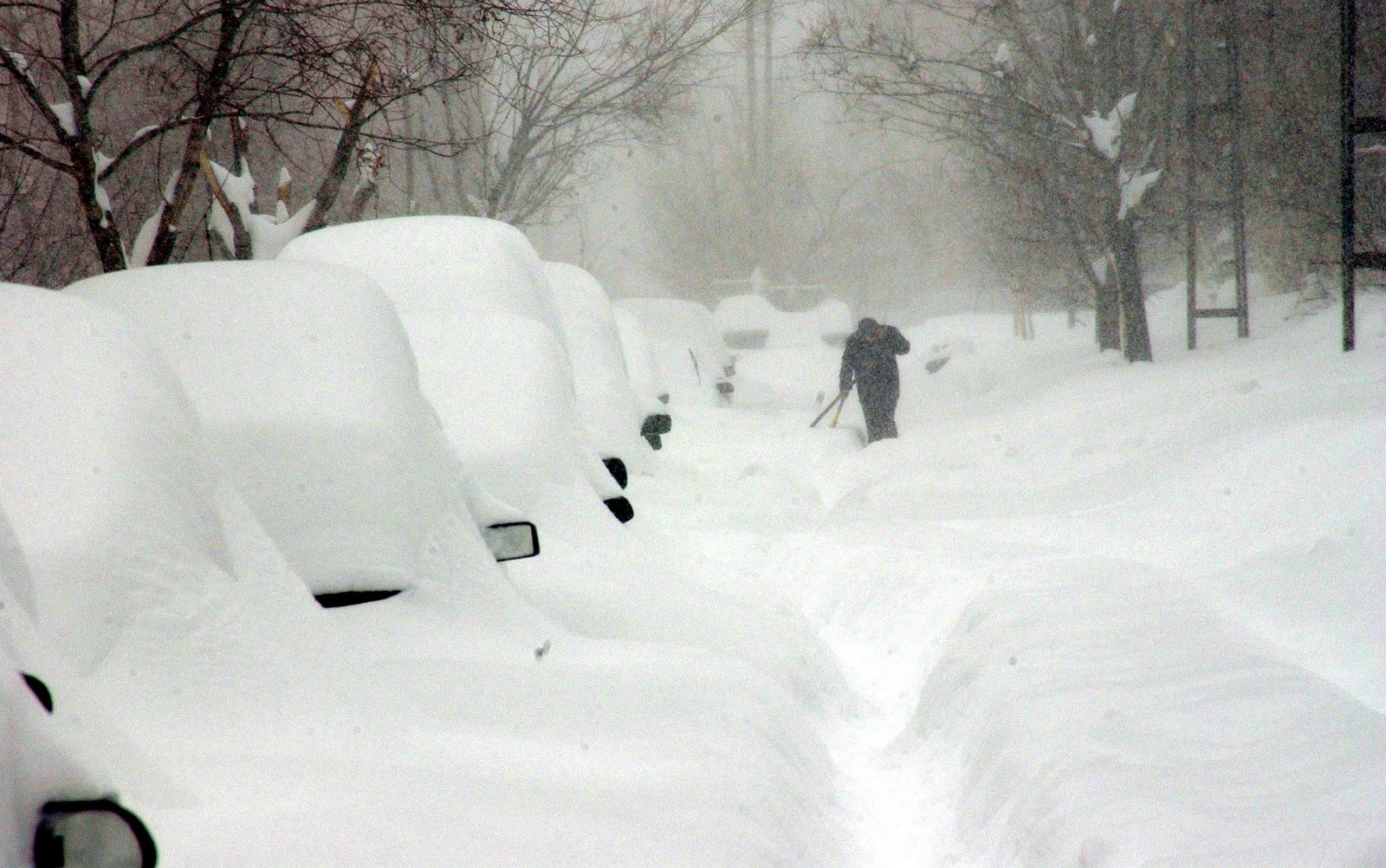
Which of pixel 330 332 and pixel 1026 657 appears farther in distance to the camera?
pixel 1026 657

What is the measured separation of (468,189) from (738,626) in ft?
50.9

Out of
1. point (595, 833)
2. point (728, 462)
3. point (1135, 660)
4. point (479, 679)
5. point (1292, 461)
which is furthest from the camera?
point (728, 462)

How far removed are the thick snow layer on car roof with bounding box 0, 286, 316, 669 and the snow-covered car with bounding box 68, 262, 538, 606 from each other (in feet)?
1.96

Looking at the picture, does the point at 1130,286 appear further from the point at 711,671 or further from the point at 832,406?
the point at 711,671

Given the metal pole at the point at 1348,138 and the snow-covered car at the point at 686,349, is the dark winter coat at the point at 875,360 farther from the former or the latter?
A: the metal pole at the point at 1348,138

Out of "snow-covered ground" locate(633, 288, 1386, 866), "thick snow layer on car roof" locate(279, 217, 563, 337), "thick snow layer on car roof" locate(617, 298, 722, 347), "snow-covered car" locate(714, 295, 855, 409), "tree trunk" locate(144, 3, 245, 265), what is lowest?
"snow-covered car" locate(714, 295, 855, 409)

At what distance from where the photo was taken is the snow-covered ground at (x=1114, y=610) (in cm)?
367

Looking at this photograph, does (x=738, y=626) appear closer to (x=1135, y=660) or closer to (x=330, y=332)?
(x=1135, y=660)

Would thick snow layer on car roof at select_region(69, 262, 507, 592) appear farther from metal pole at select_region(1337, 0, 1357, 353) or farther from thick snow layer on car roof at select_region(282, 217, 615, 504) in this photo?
metal pole at select_region(1337, 0, 1357, 353)

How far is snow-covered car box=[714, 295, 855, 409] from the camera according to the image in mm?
28750

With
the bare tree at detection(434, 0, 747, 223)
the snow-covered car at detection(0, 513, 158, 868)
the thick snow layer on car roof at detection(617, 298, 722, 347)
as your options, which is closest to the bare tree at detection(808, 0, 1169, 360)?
the bare tree at detection(434, 0, 747, 223)

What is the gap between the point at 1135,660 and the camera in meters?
4.88

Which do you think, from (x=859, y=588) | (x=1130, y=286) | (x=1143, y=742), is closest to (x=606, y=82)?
(x=1130, y=286)

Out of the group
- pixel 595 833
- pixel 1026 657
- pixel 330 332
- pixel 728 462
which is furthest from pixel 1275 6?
pixel 595 833
